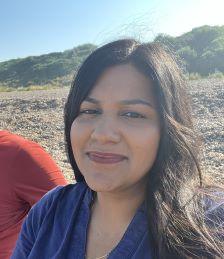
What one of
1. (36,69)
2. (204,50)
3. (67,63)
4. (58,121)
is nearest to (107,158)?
(58,121)

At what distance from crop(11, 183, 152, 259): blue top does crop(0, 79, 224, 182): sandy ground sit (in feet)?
13.8

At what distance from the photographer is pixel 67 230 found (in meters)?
1.92

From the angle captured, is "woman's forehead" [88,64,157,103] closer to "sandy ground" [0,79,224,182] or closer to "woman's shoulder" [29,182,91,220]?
"woman's shoulder" [29,182,91,220]

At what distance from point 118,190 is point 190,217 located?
0.27 m

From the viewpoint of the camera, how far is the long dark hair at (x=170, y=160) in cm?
172

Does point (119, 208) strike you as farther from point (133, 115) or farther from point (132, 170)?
point (133, 115)

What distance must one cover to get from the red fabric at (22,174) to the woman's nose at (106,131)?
813 millimetres

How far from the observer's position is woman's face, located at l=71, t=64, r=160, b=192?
5.86 ft

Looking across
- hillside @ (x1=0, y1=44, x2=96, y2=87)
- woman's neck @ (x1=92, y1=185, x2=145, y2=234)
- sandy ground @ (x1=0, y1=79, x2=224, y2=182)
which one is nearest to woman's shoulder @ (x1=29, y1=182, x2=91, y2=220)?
woman's neck @ (x1=92, y1=185, x2=145, y2=234)

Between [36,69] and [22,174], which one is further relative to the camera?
[36,69]

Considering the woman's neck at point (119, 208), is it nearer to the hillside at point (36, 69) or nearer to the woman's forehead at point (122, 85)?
the woman's forehead at point (122, 85)

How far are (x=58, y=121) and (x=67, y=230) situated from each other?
→ 27.8 ft

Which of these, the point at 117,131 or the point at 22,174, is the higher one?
the point at 117,131

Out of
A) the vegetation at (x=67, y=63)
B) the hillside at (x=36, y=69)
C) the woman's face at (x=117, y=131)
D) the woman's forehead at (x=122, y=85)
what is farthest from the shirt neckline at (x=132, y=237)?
the hillside at (x=36, y=69)
